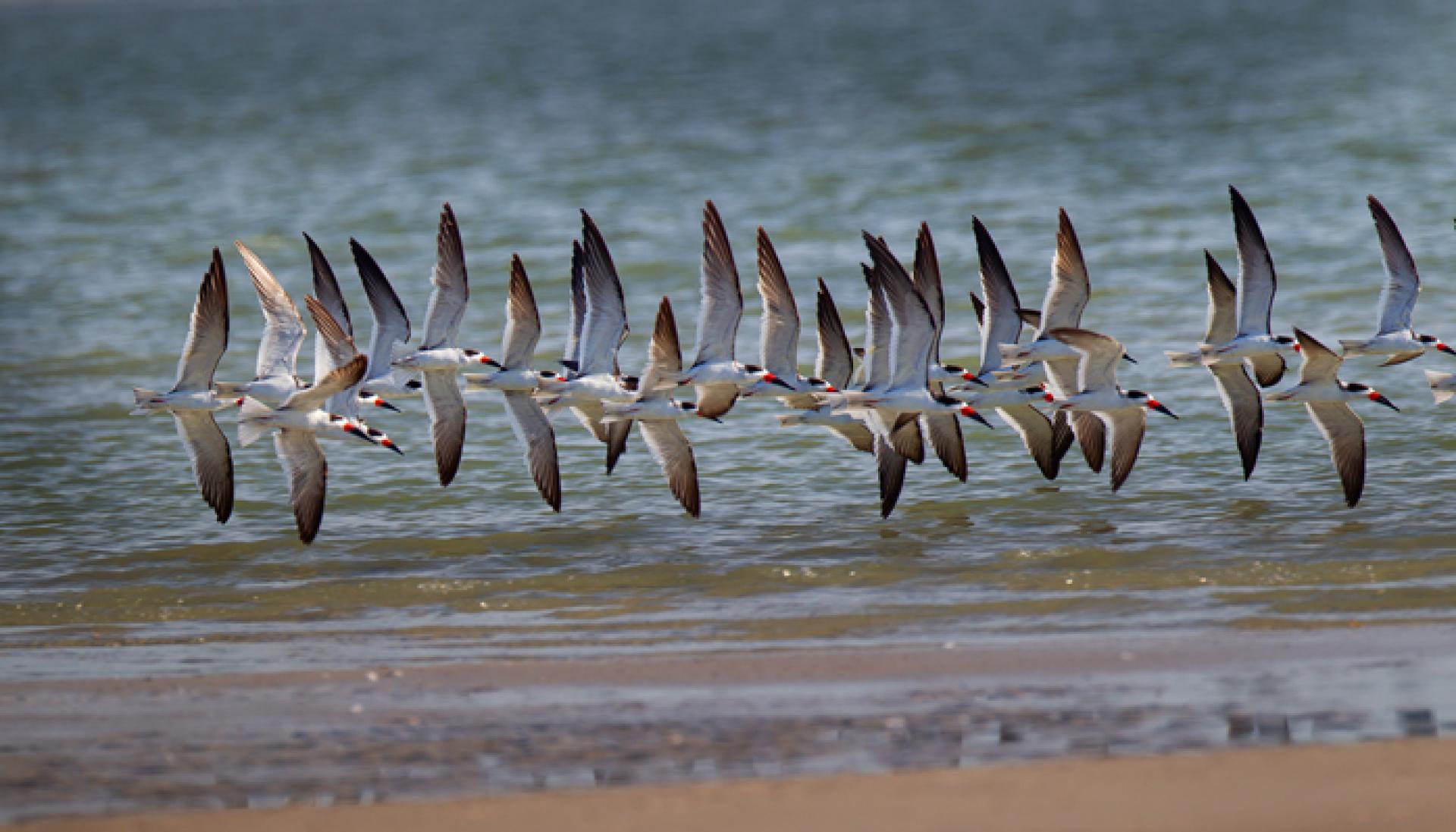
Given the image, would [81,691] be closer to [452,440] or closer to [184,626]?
[184,626]

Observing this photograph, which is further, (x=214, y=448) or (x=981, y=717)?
(x=214, y=448)

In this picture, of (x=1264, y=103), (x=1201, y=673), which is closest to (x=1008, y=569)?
(x=1201, y=673)

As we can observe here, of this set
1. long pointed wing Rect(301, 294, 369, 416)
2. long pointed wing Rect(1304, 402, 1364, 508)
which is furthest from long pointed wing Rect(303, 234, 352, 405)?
long pointed wing Rect(1304, 402, 1364, 508)

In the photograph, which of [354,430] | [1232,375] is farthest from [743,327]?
[354,430]

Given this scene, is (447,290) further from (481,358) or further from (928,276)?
(928,276)

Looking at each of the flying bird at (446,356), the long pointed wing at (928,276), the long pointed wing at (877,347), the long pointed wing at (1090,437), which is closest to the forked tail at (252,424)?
the flying bird at (446,356)

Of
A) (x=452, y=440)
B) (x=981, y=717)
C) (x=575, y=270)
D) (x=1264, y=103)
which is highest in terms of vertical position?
(x=1264, y=103)

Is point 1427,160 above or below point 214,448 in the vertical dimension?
above

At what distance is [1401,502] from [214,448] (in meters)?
10.1

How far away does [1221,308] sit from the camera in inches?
664

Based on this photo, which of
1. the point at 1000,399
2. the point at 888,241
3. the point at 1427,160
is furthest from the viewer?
the point at 1427,160

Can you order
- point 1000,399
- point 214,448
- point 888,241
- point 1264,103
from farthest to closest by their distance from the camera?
point 1264,103 < point 888,241 < point 1000,399 < point 214,448

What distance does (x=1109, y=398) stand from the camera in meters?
16.5

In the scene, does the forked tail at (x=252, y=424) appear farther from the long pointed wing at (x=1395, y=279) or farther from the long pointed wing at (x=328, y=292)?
the long pointed wing at (x=1395, y=279)
